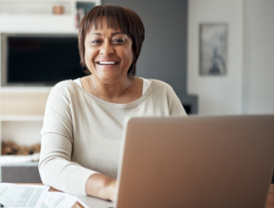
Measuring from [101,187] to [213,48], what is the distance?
4.15 metres

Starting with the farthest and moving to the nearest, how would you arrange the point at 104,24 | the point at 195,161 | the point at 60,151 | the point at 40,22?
1. the point at 40,22
2. the point at 104,24
3. the point at 60,151
4. the point at 195,161

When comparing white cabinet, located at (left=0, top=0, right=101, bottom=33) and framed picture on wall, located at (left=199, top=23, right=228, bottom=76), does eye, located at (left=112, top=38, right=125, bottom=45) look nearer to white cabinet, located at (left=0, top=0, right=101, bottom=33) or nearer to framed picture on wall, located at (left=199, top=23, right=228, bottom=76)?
white cabinet, located at (left=0, top=0, right=101, bottom=33)

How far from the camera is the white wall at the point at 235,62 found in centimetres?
475

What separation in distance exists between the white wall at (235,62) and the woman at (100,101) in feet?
11.2

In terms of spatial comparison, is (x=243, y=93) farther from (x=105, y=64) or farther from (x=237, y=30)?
(x=105, y=64)

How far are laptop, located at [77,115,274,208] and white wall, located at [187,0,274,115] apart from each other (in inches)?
158

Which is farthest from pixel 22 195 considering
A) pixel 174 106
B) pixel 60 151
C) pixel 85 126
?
pixel 174 106

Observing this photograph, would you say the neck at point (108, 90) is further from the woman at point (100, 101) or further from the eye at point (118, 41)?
the eye at point (118, 41)

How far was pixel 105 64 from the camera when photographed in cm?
149

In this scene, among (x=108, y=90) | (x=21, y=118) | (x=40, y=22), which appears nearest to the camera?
(x=108, y=90)

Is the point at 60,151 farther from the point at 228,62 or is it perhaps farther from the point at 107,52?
the point at 228,62

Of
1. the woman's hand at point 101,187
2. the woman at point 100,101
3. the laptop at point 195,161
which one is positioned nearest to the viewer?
the laptop at point 195,161

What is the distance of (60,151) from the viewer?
1295 millimetres

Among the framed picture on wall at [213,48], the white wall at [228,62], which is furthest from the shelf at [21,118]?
the framed picture on wall at [213,48]
